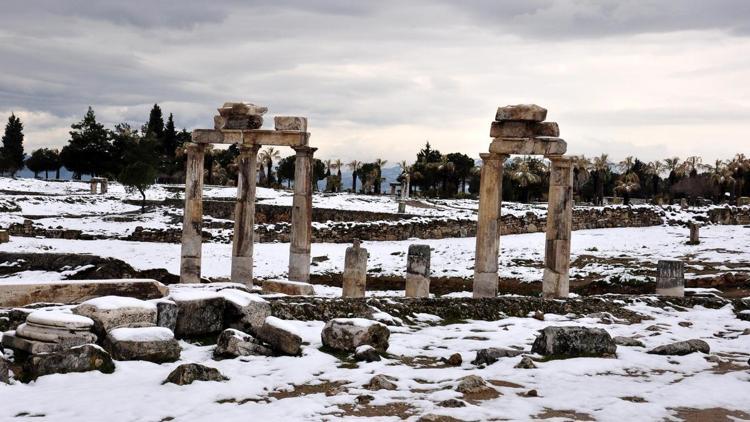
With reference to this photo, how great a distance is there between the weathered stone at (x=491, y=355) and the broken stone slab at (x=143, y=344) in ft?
13.5

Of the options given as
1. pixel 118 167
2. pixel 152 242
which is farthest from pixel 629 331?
pixel 118 167

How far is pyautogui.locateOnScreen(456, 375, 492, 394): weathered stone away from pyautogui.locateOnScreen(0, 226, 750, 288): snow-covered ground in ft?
54.2

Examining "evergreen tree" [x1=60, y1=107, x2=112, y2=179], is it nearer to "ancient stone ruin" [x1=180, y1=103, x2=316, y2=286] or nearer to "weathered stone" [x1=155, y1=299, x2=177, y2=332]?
"ancient stone ruin" [x1=180, y1=103, x2=316, y2=286]

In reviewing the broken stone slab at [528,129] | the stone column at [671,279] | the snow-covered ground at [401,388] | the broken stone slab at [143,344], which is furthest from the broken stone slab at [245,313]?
the stone column at [671,279]

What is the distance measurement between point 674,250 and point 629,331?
18.5m

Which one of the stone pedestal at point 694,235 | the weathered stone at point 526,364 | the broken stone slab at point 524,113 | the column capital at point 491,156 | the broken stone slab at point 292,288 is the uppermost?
the broken stone slab at point 524,113

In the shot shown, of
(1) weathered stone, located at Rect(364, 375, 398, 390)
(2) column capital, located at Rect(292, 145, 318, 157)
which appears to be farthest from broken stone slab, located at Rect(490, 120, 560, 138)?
(1) weathered stone, located at Rect(364, 375, 398, 390)

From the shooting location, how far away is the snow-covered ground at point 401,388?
827cm

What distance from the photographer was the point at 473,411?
843 cm

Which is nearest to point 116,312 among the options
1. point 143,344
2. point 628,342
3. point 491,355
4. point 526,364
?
point 143,344

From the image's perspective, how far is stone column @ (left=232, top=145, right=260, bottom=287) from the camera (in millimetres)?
21516

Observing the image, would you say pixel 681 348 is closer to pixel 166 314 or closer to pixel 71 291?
pixel 166 314

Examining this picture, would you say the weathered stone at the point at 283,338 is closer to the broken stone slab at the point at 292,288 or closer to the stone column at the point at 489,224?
the broken stone slab at the point at 292,288

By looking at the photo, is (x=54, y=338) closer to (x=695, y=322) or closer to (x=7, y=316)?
(x=7, y=316)
